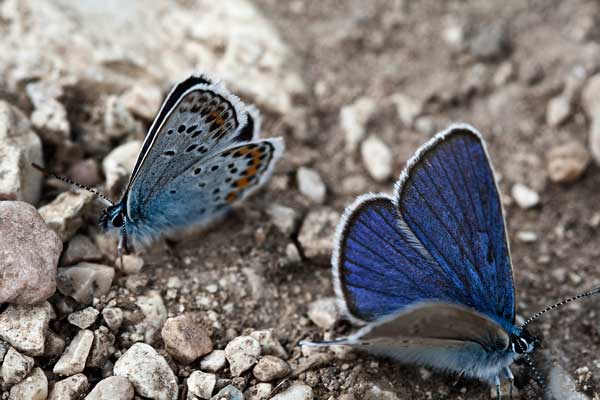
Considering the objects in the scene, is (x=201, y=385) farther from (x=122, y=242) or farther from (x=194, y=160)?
(x=194, y=160)

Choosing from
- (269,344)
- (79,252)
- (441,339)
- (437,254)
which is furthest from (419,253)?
(79,252)

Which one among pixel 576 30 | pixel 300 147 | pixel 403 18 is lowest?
pixel 300 147

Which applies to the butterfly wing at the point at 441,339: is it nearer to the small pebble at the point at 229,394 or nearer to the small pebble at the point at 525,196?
the small pebble at the point at 229,394

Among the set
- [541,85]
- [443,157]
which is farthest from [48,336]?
[541,85]

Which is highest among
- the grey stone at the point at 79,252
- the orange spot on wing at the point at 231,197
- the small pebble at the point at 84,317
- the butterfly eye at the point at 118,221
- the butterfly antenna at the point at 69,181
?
the orange spot on wing at the point at 231,197

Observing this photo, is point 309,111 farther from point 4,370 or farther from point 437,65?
point 4,370

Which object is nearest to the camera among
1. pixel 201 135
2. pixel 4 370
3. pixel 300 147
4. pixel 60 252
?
pixel 4 370

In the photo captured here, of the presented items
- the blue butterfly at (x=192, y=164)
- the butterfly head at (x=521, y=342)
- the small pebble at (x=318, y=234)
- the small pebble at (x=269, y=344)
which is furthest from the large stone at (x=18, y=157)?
the butterfly head at (x=521, y=342)
